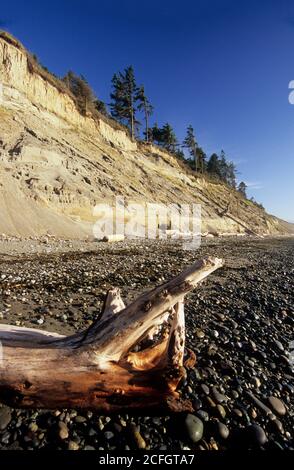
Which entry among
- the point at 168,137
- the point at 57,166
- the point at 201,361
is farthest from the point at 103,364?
the point at 168,137

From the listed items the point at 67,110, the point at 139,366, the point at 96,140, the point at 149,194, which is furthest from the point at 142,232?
the point at 139,366

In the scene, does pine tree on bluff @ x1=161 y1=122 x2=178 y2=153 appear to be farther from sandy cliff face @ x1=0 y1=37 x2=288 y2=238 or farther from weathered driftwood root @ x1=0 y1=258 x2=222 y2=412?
weathered driftwood root @ x1=0 y1=258 x2=222 y2=412

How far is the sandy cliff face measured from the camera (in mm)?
18484

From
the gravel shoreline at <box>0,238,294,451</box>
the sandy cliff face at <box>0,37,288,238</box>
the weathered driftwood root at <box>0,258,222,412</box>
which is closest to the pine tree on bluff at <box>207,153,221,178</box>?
the sandy cliff face at <box>0,37,288,238</box>

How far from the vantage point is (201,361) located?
368 centimetres

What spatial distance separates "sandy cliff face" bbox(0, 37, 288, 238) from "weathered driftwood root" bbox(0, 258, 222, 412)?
1507 centimetres

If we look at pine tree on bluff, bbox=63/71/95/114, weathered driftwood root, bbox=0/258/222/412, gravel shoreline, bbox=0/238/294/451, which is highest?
pine tree on bluff, bbox=63/71/95/114

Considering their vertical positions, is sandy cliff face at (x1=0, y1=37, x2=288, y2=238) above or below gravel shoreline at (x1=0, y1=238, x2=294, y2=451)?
above

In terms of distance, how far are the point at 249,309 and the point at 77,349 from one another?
4671 millimetres

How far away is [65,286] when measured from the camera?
6941mm

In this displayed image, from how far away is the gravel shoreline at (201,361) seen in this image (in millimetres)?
2410

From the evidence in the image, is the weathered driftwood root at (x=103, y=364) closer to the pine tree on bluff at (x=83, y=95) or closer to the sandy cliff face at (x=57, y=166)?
the sandy cliff face at (x=57, y=166)

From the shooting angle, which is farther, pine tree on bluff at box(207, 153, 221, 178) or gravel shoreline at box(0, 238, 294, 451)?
pine tree on bluff at box(207, 153, 221, 178)

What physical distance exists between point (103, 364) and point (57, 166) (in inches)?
905
